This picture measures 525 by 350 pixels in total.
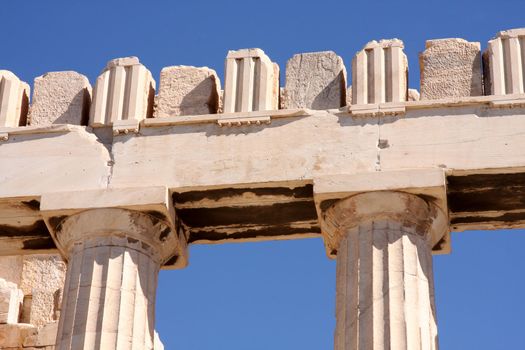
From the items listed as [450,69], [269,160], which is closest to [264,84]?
[269,160]

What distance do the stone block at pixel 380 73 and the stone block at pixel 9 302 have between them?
7787 millimetres

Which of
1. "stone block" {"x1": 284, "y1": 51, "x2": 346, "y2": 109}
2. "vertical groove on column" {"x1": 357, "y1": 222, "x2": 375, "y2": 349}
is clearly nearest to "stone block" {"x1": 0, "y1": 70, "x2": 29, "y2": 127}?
"stone block" {"x1": 284, "y1": 51, "x2": 346, "y2": 109}

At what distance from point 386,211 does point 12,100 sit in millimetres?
6176

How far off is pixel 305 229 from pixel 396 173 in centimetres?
205

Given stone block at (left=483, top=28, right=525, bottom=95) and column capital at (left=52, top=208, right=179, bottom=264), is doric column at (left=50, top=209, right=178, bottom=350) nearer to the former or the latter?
column capital at (left=52, top=208, right=179, bottom=264)

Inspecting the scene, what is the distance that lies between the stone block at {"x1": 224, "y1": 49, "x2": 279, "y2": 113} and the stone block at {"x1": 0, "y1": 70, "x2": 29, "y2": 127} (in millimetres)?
3250

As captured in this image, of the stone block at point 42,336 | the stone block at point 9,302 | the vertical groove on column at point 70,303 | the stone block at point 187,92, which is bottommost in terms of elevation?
the vertical groove on column at point 70,303

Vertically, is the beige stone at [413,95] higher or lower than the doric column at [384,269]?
higher

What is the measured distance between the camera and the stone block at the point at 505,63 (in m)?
24.0

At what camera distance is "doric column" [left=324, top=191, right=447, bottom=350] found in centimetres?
2219

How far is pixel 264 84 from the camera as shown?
24.6 m

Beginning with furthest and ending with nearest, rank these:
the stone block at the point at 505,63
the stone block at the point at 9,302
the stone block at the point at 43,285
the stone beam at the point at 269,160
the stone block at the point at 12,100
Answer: the stone block at the point at 43,285, the stone block at the point at 9,302, the stone block at the point at 12,100, the stone block at the point at 505,63, the stone beam at the point at 269,160

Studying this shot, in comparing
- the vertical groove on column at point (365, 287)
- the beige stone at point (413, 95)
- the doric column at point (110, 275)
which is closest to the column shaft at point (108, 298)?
the doric column at point (110, 275)

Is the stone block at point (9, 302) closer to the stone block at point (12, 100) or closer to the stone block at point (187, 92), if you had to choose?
the stone block at point (12, 100)
